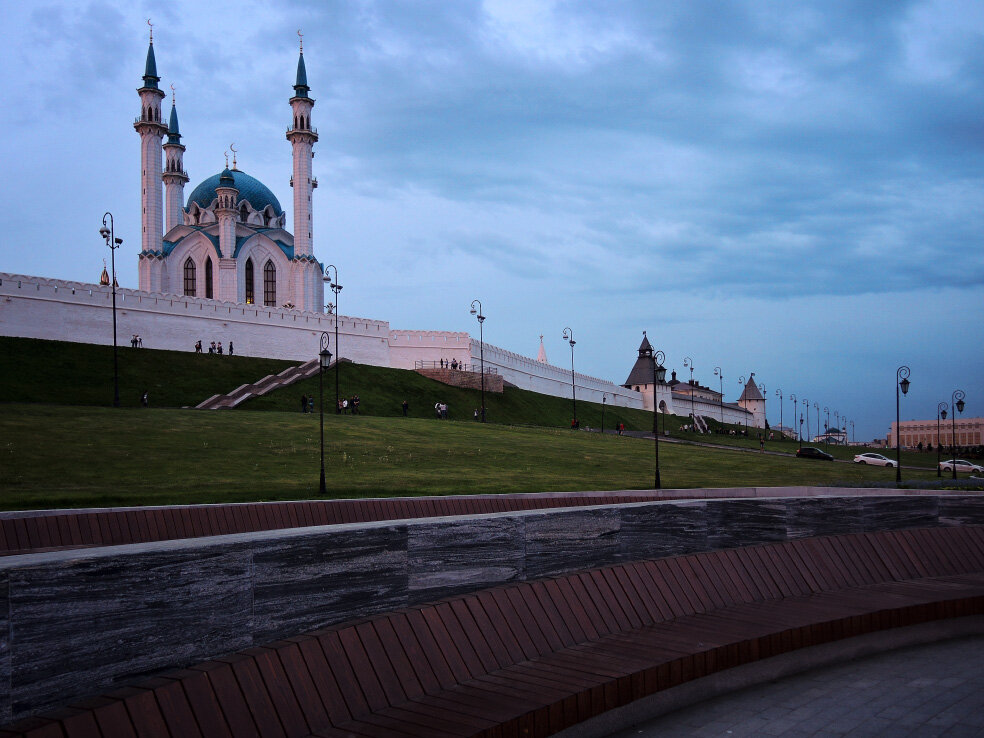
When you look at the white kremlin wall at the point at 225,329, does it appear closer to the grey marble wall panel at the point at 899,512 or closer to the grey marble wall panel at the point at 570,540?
the grey marble wall panel at the point at 570,540

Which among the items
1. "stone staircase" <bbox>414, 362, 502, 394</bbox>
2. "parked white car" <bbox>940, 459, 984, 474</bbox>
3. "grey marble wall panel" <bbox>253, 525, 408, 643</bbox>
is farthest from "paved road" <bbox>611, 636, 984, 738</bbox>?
"stone staircase" <bbox>414, 362, 502, 394</bbox>

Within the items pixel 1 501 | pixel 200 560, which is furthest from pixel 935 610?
pixel 1 501

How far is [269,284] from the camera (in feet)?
252

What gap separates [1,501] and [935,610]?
48.5 feet

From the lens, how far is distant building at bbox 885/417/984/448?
111 meters

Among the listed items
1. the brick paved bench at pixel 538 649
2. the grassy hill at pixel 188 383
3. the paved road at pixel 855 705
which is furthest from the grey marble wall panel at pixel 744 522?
the grassy hill at pixel 188 383

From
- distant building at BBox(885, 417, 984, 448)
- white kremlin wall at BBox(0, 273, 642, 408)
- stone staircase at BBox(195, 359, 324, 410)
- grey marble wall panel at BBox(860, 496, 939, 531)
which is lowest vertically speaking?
distant building at BBox(885, 417, 984, 448)

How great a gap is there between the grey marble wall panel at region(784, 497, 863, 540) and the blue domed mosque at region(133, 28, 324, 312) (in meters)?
65.7

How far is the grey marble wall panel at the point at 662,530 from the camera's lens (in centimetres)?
702

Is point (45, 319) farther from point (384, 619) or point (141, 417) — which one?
point (384, 619)

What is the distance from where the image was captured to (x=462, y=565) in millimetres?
5715

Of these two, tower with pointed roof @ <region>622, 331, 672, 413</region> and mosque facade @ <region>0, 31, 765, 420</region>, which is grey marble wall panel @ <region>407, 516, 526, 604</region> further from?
tower with pointed roof @ <region>622, 331, 672, 413</region>

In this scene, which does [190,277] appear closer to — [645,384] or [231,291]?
[231,291]

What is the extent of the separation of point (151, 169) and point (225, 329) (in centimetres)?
1980
